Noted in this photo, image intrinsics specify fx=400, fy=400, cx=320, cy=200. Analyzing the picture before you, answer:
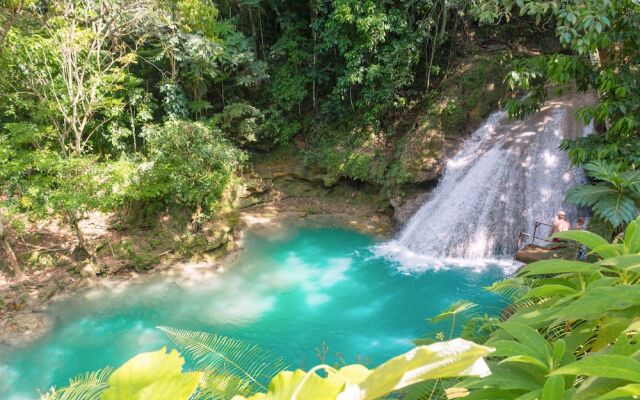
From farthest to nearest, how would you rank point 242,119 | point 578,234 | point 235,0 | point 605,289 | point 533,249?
point 235,0 → point 242,119 → point 533,249 → point 578,234 → point 605,289

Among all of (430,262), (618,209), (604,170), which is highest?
(604,170)

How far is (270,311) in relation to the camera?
291 inches

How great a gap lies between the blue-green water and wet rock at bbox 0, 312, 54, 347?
16cm

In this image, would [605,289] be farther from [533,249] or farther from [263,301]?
[263,301]

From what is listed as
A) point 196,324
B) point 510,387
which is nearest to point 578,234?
point 510,387

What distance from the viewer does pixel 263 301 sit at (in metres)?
7.69

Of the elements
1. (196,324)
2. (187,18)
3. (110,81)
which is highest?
(187,18)

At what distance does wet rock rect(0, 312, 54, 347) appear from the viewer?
647 cm

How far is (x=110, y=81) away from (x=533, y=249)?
10.1 metres

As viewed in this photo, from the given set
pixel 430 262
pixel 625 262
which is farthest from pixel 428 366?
pixel 430 262

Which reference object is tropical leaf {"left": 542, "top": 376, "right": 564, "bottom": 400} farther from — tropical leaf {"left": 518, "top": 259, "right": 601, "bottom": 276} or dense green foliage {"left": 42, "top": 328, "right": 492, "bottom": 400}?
tropical leaf {"left": 518, "top": 259, "right": 601, "bottom": 276}

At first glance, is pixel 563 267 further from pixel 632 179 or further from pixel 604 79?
pixel 604 79

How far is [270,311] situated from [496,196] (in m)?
5.85

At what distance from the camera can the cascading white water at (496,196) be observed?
8.89 metres
